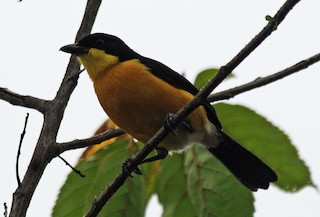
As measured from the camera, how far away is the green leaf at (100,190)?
3426 mm

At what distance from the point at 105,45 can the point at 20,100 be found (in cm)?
138

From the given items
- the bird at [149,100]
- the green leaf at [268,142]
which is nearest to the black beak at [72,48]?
the bird at [149,100]

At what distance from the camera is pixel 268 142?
3.51 metres

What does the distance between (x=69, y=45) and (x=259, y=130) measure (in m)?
1.58

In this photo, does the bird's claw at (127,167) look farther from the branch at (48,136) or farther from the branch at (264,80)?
the branch at (264,80)

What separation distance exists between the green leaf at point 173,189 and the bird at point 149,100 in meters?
0.21

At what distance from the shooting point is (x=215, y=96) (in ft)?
11.3

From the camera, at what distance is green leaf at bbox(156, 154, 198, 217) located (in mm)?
3332

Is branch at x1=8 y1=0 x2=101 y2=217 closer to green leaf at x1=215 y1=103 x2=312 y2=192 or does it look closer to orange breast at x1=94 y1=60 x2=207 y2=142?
orange breast at x1=94 y1=60 x2=207 y2=142

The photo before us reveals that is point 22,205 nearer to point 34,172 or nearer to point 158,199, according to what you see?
point 34,172

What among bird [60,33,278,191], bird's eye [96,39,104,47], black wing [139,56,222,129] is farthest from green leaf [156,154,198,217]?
bird's eye [96,39,104,47]

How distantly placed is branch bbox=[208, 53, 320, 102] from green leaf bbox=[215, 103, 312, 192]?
0.52 feet

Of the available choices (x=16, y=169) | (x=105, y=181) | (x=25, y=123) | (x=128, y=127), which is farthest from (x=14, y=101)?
(x=128, y=127)

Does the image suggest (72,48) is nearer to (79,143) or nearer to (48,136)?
(79,143)
